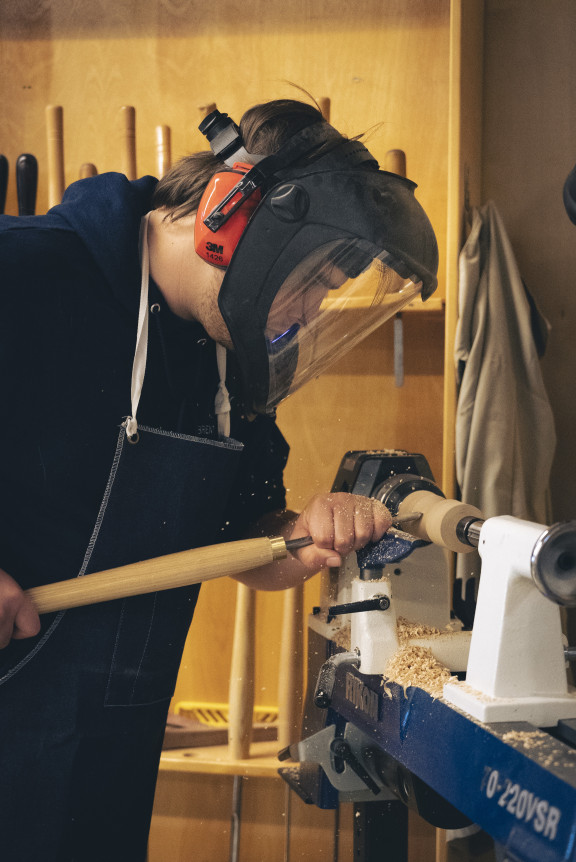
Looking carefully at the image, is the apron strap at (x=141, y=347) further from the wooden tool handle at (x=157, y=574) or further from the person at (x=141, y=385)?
the wooden tool handle at (x=157, y=574)

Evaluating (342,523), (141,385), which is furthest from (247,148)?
(342,523)

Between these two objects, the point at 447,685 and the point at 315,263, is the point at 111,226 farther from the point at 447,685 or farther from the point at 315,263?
the point at 447,685

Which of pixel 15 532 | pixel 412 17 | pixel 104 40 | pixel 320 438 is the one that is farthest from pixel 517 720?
pixel 104 40

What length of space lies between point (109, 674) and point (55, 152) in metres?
1.31

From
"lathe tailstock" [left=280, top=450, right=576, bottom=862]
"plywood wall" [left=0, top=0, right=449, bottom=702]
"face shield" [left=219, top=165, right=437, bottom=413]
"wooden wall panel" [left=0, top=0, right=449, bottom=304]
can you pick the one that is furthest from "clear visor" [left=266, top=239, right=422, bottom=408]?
"wooden wall panel" [left=0, top=0, right=449, bottom=304]

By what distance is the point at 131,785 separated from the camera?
4.39ft

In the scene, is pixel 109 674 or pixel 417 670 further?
pixel 109 674

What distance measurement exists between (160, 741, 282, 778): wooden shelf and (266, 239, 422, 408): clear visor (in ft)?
Result: 3.45

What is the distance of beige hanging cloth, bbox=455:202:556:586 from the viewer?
1709 millimetres

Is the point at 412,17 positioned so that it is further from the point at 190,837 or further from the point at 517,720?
the point at 190,837

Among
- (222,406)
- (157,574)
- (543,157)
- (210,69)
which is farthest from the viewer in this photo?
(210,69)

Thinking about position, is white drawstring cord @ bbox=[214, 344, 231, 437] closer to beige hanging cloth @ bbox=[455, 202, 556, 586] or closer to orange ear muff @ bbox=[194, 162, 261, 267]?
orange ear muff @ bbox=[194, 162, 261, 267]

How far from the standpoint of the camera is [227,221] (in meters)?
1.07

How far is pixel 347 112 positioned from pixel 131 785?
5.47 ft
